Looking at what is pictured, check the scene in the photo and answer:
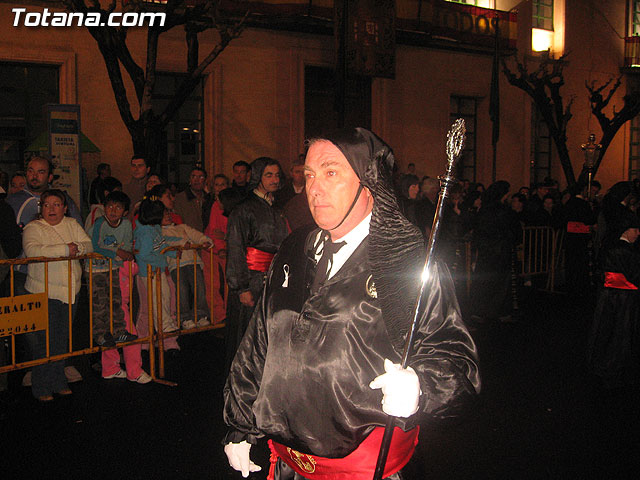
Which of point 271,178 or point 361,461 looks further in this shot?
point 271,178

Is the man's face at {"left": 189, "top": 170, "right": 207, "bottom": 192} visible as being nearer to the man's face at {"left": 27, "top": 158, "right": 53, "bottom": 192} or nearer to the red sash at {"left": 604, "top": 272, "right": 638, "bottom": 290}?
the man's face at {"left": 27, "top": 158, "right": 53, "bottom": 192}

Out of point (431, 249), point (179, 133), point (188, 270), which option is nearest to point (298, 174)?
point (188, 270)

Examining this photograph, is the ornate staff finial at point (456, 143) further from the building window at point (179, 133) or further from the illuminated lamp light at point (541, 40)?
the illuminated lamp light at point (541, 40)

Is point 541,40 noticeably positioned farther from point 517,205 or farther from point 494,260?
point 494,260

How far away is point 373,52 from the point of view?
1698 centimetres

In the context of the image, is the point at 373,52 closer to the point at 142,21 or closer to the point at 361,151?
the point at 142,21

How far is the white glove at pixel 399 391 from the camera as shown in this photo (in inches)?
78.2

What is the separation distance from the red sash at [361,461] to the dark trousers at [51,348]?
13.4ft

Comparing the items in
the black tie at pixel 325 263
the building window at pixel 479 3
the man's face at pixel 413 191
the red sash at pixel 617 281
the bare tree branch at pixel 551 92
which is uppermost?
the building window at pixel 479 3

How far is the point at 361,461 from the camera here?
2314mm

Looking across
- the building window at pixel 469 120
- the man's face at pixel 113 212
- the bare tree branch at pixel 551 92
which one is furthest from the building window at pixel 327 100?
the man's face at pixel 113 212

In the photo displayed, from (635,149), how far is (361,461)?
27.4 meters

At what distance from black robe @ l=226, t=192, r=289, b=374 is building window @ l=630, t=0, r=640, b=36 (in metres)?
24.7

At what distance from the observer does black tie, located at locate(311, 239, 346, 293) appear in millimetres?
2434
